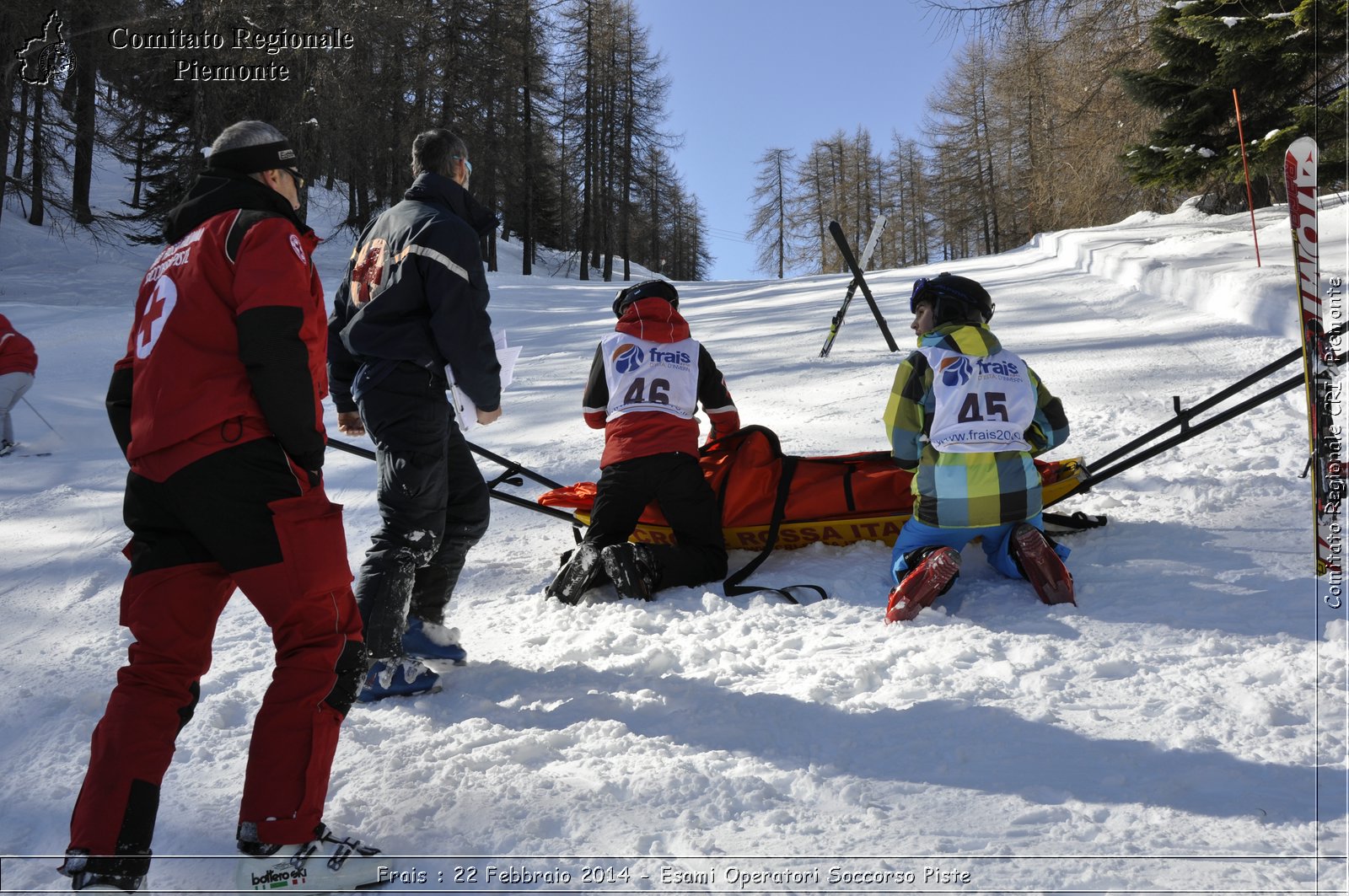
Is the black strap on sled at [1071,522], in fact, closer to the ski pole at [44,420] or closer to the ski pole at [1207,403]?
the ski pole at [1207,403]

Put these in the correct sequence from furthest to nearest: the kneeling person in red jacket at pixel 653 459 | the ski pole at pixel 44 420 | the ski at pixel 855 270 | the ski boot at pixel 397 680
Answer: the ski at pixel 855 270
the ski pole at pixel 44 420
the kneeling person in red jacket at pixel 653 459
the ski boot at pixel 397 680

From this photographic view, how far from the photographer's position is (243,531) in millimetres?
2039

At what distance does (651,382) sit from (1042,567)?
1.86 m

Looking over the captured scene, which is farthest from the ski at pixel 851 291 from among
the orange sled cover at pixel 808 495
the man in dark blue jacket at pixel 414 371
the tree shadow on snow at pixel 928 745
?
the tree shadow on snow at pixel 928 745

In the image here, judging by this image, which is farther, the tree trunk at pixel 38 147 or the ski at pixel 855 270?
the tree trunk at pixel 38 147

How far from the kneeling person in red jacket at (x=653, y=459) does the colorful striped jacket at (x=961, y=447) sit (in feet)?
3.07

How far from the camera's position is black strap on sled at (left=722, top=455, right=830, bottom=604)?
369cm

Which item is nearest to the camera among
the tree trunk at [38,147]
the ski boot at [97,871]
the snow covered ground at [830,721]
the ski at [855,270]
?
the ski boot at [97,871]

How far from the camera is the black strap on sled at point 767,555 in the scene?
369 cm

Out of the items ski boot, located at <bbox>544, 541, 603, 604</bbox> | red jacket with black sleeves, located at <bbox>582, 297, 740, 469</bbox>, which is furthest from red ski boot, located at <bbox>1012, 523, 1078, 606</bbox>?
ski boot, located at <bbox>544, 541, 603, 604</bbox>

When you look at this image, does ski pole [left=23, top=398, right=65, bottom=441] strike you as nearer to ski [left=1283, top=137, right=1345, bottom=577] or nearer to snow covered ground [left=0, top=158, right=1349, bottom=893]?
snow covered ground [left=0, top=158, right=1349, bottom=893]

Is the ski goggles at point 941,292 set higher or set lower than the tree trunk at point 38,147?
lower

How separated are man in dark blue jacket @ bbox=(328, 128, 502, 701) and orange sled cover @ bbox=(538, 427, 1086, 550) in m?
1.37

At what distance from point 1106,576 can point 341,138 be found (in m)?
17.1
